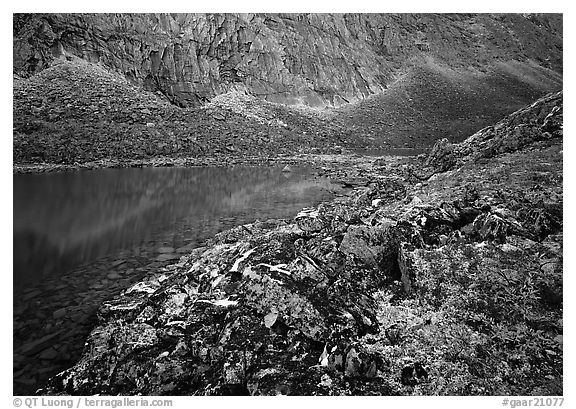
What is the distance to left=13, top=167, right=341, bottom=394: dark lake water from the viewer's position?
15.8ft

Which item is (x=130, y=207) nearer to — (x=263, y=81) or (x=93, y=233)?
(x=93, y=233)

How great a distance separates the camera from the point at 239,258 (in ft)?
18.0

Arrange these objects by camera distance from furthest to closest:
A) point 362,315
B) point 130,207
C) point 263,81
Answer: point 263,81, point 130,207, point 362,315

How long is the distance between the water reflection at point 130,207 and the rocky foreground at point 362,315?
189cm

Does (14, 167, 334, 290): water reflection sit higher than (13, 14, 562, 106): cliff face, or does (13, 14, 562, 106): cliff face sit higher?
(13, 14, 562, 106): cliff face

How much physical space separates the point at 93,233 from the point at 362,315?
6.84 meters

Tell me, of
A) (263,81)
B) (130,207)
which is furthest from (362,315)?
(263,81)

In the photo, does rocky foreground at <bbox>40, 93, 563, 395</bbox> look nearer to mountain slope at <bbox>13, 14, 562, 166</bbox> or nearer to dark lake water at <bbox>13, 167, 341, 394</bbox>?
dark lake water at <bbox>13, 167, 341, 394</bbox>

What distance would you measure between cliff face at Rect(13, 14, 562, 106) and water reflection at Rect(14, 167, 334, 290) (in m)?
4.40

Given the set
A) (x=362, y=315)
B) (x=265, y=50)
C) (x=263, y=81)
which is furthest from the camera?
(x=263, y=81)

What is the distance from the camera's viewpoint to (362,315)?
4.16 metres

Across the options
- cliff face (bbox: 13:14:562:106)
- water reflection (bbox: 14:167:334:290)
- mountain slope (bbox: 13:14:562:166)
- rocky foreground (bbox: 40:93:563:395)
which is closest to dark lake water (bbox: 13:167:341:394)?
water reflection (bbox: 14:167:334:290)
